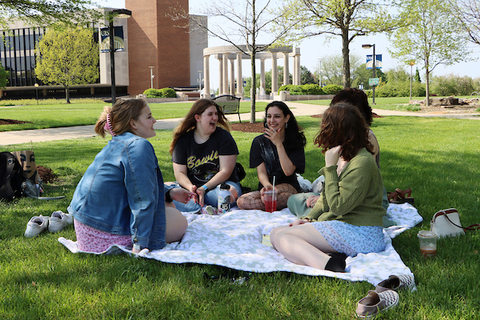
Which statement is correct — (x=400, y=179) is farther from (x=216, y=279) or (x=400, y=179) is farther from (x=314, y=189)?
(x=216, y=279)

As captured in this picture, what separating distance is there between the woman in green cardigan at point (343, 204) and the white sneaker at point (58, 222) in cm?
227

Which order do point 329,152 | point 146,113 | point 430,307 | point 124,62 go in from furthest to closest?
point 124,62
point 146,113
point 329,152
point 430,307

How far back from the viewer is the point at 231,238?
11.6 ft

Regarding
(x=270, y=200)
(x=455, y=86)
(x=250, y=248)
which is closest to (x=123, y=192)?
(x=250, y=248)

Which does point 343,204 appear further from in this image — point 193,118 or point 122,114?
point 193,118

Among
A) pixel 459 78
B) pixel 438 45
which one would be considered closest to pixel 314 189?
pixel 438 45

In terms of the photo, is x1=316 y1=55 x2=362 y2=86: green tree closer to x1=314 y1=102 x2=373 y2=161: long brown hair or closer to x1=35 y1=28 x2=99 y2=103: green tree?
x1=35 y1=28 x2=99 y2=103: green tree

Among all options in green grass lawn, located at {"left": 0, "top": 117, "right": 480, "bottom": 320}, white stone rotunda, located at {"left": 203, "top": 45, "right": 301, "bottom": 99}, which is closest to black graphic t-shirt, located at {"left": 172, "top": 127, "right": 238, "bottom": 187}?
green grass lawn, located at {"left": 0, "top": 117, "right": 480, "bottom": 320}

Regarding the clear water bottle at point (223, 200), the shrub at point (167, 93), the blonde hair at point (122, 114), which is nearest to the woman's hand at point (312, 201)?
the clear water bottle at point (223, 200)

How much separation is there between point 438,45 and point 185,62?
A: 146ft

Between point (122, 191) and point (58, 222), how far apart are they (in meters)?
1.31

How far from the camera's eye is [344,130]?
2.87 metres

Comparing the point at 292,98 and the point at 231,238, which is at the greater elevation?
the point at 292,98

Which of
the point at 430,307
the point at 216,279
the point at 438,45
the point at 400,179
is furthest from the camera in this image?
the point at 438,45
